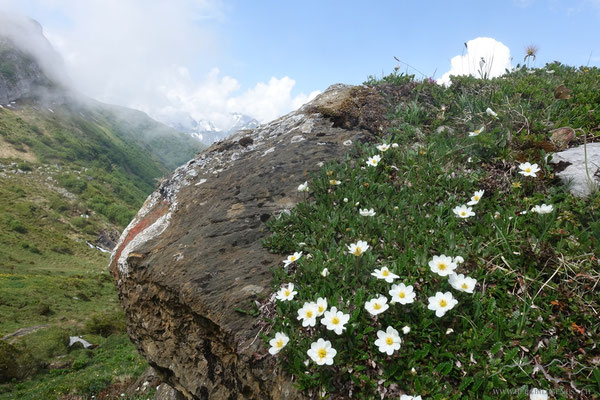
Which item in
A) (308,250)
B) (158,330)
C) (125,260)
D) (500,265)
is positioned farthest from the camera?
(125,260)

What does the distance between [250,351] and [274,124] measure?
15.5 feet

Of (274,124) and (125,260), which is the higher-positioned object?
(274,124)

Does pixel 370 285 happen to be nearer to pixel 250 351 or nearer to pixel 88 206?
pixel 250 351

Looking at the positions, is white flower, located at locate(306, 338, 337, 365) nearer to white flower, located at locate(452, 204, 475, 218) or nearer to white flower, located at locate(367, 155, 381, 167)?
white flower, located at locate(452, 204, 475, 218)

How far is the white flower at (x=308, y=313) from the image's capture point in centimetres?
239

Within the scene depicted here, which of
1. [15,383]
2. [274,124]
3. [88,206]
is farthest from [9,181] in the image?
[274,124]

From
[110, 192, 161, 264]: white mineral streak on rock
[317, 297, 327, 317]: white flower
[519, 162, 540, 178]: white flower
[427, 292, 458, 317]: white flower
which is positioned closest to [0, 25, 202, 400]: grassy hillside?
[110, 192, 161, 264]: white mineral streak on rock

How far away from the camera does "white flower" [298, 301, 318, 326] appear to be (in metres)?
2.39

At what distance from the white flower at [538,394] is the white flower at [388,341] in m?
0.78

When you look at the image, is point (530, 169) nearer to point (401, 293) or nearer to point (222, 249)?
point (401, 293)

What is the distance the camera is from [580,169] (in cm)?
317

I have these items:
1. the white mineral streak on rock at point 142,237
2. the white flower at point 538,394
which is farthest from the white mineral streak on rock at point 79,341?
the white flower at point 538,394

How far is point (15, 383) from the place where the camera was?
62.5 ft

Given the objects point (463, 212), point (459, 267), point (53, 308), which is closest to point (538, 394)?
point (459, 267)
